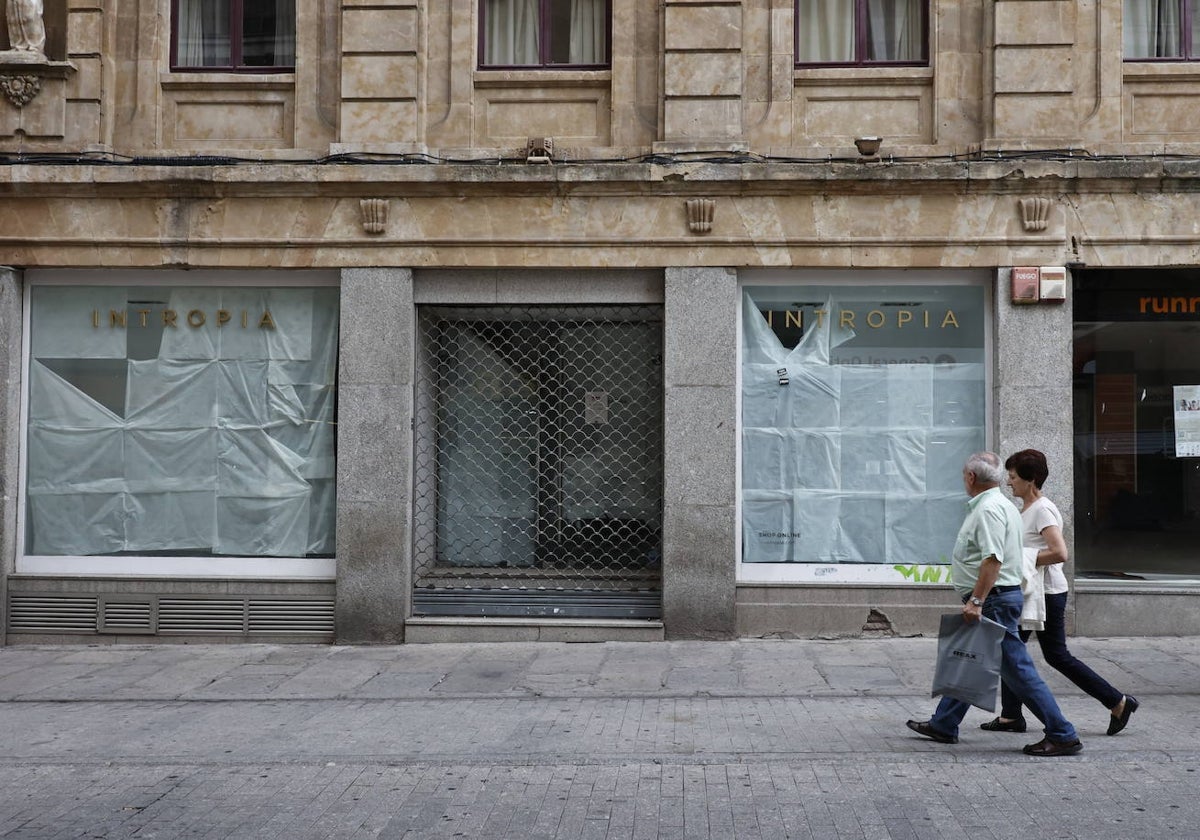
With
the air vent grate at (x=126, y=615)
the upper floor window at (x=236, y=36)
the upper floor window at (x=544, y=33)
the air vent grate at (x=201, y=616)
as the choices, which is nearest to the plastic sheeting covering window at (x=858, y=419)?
the upper floor window at (x=544, y=33)

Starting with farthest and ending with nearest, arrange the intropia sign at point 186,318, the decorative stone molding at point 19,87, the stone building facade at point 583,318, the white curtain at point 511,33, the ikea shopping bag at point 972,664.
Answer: the white curtain at point 511,33 < the intropia sign at point 186,318 < the decorative stone molding at point 19,87 < the stone building facade at point 583,318 < the ikea shopping bag at point 972,664

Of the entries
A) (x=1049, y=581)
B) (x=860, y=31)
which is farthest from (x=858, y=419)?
(x=1049, y=581)

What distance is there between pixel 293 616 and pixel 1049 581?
682cm

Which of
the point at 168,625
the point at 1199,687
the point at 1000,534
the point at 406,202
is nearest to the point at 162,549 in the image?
the point at 168,625

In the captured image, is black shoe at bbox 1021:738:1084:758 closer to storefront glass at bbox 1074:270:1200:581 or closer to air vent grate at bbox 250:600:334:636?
storefront glass at bbox 1074:270:1200:581

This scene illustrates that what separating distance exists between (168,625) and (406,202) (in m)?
4.48

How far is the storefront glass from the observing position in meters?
10.9

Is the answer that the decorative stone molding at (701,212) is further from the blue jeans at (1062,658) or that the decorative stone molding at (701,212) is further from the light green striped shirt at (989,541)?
the blue jeans at (1062,658)

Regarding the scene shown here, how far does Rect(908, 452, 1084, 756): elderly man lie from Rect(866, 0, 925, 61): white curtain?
5.68 meters

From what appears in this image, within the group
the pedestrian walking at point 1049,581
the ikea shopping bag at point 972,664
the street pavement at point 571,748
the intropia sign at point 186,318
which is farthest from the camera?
the intropia sign at point 186,318

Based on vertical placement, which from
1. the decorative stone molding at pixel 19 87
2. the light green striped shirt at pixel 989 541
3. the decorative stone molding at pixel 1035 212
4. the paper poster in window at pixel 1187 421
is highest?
the decorative stone molding at pixel 19 87

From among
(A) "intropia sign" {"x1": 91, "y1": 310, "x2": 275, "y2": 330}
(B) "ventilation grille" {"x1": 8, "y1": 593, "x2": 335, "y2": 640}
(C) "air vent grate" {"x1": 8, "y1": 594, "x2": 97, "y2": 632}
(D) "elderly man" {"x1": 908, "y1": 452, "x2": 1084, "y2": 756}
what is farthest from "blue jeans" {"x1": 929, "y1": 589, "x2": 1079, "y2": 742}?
(C) "air vent grate" {"x1": 8, "y1": 594, "x2": 97, "y2": 632}

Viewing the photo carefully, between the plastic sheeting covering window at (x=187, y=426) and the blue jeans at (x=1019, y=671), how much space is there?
659cm

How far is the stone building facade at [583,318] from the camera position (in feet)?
35.3
